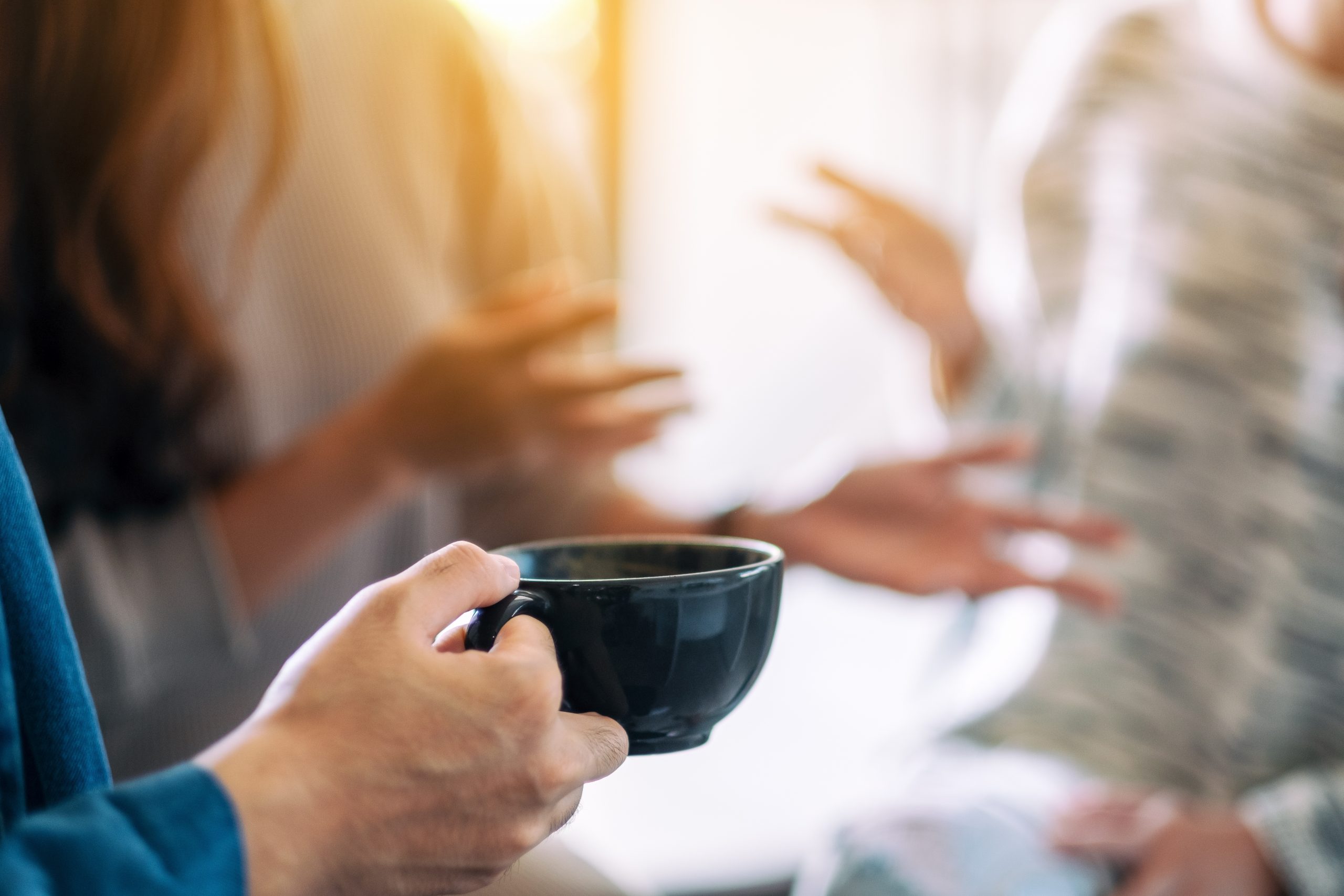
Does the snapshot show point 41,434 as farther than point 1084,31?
No

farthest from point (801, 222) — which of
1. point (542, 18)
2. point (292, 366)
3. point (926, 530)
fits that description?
point (542, 18)

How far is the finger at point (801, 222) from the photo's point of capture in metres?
0.83

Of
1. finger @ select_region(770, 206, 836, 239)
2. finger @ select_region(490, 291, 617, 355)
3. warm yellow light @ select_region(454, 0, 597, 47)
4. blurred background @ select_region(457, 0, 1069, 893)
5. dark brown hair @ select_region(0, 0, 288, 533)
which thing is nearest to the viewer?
dark brown hair @ select_region(0, 0, 288, 533)

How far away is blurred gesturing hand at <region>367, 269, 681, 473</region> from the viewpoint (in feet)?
2.01

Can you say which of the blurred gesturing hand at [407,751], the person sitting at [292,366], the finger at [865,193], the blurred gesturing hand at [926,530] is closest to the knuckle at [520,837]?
the blurred gesturing hand at [407,751]

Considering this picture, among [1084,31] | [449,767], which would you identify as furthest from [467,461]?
[1084,31]

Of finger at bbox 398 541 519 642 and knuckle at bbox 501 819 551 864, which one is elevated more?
finger at bbox 398 541 519 642

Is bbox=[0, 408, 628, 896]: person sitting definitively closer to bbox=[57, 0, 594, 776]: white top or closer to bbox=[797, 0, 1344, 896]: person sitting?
bbox=[57, 0, 594, 776]: white top

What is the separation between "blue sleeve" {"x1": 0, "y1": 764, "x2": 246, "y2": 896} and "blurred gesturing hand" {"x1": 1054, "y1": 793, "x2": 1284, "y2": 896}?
1.98 ft

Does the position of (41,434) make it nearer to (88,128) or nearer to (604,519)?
(88,128)

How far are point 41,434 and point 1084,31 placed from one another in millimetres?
872

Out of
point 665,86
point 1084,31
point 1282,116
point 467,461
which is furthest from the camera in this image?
point 665,86

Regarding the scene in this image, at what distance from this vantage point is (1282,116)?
30.4 inches

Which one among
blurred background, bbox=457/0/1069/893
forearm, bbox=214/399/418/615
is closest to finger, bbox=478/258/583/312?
forearm, bbox=214/399/418/615
